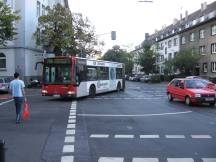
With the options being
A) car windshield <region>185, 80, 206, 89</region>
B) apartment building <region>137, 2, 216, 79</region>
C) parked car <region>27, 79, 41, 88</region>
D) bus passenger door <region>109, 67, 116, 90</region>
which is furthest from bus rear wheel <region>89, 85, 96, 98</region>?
apartment building <region>137, 2, 216, 79</region>

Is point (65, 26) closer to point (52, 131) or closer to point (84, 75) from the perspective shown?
point (84, 75)

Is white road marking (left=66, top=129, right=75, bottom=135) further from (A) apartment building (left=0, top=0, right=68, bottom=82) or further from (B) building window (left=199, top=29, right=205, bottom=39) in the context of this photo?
(B) building window (left=199, top=29, right=205, bottom=39)

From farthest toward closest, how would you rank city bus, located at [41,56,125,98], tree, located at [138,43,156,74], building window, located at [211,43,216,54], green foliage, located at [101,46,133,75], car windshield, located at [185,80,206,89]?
green foliage, located at [101,46,133,75], tree, located at [138,43,156,74], building window, located at [211,43,216,54], city bus, located at [41,56,125,98], car windshield, located at [185,80,206,89]

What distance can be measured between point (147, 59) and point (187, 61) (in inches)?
907

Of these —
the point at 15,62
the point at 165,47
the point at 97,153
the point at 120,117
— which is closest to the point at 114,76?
the point at 15,62

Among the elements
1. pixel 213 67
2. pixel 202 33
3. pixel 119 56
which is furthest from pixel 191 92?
pixel 119 56

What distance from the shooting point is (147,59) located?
89125 mm

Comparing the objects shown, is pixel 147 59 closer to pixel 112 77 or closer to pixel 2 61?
pixel 2 61

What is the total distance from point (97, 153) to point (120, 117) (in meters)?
7.25

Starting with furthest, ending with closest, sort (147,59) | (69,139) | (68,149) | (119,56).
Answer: (119,56), (147,59), (69,139), (68,149)

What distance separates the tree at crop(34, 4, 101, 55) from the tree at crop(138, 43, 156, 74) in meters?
33.9

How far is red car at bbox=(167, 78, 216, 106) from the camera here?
74.4 feet

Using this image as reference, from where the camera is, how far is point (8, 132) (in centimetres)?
1239

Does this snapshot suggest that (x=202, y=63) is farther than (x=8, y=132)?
Yes
